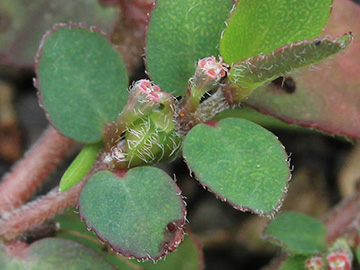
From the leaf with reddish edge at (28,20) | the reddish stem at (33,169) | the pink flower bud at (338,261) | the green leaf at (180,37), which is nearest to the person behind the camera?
the green leaf at (180,37)

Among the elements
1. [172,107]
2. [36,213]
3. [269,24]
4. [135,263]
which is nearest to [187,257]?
[135,263]

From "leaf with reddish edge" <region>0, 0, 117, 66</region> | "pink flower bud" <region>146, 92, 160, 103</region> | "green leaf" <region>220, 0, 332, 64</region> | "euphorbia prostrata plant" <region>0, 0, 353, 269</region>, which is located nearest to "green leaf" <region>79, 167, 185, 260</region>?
"euphorbia prostrata plant" <region>0, 0, 353, 269</region>

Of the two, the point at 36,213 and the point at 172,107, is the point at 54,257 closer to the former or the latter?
the point at 36,213

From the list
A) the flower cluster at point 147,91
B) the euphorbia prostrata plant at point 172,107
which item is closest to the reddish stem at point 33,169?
the euphorbia prostrata plant at point 172,107

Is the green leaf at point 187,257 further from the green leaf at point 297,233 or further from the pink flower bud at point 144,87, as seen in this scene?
the pink flower bud at point 144,87

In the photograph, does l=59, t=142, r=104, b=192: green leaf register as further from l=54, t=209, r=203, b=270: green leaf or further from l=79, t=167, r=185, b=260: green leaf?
l=54, t=209, r=203, b=270: green leaf

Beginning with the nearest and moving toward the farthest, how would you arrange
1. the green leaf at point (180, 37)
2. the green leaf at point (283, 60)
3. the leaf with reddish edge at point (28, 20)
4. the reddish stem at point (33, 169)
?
the green leaf at point (283, 60) < the green leaf at point (180, 37) < the reddish stem at point (33, 169) < the leaf with reddish edge at point (28, 20)

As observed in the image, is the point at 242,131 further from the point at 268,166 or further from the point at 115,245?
the point at 115,245
